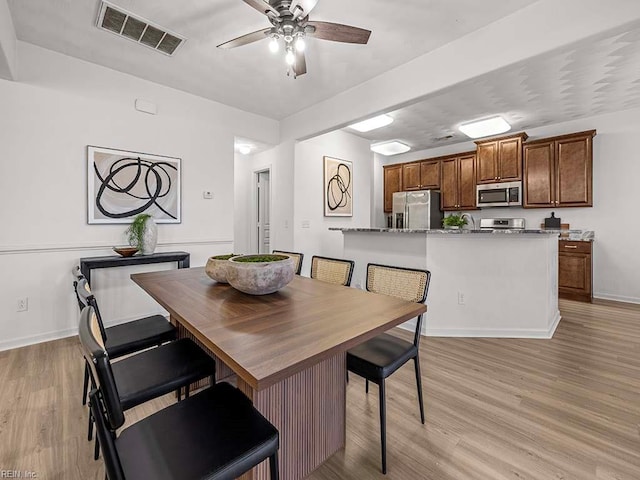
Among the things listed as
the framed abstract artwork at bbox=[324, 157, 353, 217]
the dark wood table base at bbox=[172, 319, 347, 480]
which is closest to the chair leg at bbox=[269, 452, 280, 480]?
the dark wood table base at bbox=[172, 319, 347, 480]

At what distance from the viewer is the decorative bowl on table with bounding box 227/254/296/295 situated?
1.47m

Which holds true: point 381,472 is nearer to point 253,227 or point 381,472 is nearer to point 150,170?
point 150,170

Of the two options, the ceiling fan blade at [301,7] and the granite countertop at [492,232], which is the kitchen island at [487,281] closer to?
the granite countertop at [492,232]

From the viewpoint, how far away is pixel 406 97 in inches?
118

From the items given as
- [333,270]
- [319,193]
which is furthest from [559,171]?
[333,270]

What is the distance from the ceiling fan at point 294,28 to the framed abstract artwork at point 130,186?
180cm

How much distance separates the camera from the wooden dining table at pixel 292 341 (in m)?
0.90

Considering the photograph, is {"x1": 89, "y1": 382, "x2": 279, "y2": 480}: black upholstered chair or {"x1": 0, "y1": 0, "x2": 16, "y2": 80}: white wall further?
{"x1": 0, "y1": 0, "x2": 16, "y2": 80}: white wall

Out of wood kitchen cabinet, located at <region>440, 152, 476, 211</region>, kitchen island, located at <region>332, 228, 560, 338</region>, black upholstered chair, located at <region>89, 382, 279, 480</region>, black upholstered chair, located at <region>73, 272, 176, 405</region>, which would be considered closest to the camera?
black upholstered chair, located at <region>89, 382, 279, 480</region>

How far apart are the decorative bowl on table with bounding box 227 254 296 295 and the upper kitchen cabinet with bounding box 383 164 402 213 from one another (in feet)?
17.7

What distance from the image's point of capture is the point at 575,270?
4363 mm

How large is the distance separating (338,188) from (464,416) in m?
3.72

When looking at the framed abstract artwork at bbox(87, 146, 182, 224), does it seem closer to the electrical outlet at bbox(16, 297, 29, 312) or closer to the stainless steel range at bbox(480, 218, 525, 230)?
the electrical outlet at bbox(16, 297, 29, 312)

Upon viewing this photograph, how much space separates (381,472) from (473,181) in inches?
203
